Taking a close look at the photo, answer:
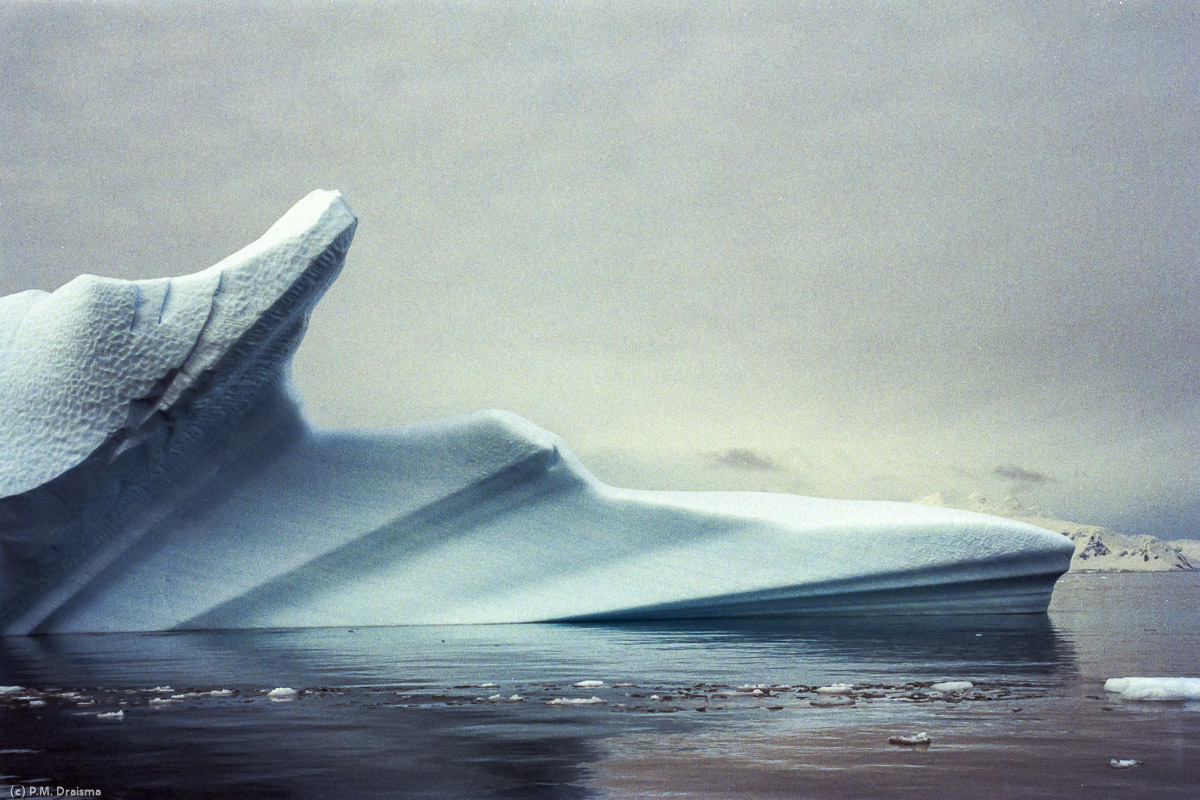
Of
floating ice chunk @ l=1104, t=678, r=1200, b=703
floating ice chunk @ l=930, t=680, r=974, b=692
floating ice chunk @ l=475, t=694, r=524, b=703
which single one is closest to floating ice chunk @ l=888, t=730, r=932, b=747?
floating ice chunk @ l=930, t=680, r=974, b=692

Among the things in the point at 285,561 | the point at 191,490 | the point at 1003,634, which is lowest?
the point at 1003,634

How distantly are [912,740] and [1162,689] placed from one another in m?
3.14

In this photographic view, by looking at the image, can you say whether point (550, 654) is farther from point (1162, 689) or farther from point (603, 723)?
point (1162, 689)

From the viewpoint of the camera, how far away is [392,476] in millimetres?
20328

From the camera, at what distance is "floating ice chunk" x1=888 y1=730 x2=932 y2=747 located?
20.9 ft

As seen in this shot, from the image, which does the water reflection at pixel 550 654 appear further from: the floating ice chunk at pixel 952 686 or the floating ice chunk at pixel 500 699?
the floating ice chunk at pixel 500 699

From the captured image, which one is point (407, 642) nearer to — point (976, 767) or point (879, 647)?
point (879, 647)

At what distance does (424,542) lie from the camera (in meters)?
20.7

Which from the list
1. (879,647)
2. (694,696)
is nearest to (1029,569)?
(879,647)

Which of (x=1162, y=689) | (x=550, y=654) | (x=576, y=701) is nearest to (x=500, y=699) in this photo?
(x=576, y=701)

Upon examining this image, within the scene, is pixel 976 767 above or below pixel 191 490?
below

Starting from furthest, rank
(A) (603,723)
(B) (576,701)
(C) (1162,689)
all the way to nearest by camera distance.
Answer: (B) (576,701) → (C) (1162,689) → (A) (603,723)

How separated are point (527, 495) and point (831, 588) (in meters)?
5.56

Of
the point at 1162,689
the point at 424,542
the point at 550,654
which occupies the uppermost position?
the point at 424,542
